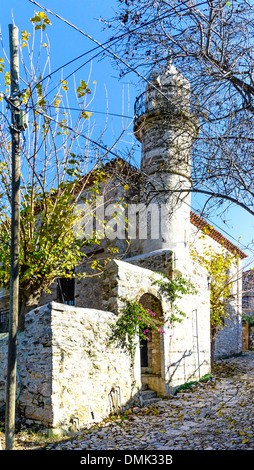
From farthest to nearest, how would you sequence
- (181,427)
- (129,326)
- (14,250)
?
(129,326), (181,427), (14,250)

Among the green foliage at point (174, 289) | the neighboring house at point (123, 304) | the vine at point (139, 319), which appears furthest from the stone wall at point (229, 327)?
Answer: the vine at point (139, 319)

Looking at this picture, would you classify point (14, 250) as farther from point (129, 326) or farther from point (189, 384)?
point (189, 384)

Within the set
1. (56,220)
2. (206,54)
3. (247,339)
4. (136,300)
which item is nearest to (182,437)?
(136,300)

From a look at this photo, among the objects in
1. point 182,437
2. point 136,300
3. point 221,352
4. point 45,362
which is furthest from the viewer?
point 221,352

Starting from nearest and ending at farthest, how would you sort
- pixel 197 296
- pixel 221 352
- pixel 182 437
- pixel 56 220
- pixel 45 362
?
pixel 182 437
pixel 45 362
pixel 56 220
pixel 197 296
pixel 221 352

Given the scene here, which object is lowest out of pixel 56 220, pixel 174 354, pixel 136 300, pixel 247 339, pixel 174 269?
pixel 247 339

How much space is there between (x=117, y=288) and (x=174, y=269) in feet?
7.52

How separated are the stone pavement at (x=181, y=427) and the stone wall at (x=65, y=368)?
36 centimetres

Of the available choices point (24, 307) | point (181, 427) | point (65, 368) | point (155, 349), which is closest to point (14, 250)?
point (65, 368)

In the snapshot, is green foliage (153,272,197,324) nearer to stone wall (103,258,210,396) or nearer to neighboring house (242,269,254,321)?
stone wall (103,258,210,396)

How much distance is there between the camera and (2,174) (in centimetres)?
748

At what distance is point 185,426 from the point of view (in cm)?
625

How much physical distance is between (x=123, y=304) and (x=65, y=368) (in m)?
1.99
